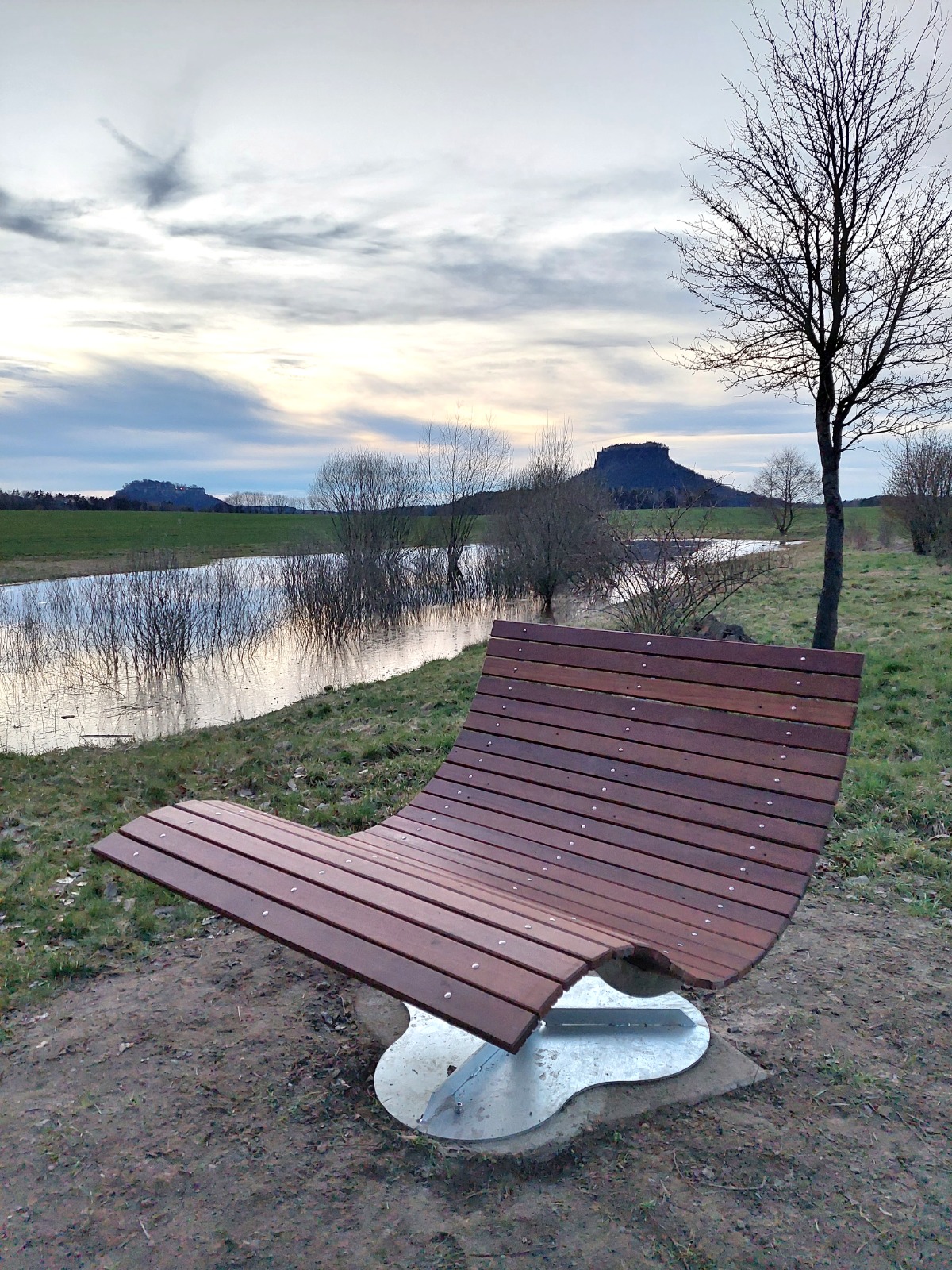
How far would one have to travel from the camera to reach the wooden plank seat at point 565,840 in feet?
6.86

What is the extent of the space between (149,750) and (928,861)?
6.15 metres

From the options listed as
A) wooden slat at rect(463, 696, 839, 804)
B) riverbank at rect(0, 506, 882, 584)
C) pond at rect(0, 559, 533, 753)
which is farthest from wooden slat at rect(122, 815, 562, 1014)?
riverbank at rect(0, 506, 882, 584)

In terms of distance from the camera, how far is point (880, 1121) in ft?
8.04

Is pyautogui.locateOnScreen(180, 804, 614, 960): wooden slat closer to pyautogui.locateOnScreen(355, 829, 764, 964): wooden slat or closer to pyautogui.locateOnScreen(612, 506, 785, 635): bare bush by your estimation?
pyautogui.locateOnScreen(355, 829, 764, 964): wooden slat

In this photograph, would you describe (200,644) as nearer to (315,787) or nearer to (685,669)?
(315,787)

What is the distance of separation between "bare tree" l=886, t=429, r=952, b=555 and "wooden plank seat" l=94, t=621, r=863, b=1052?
2029 centimetres

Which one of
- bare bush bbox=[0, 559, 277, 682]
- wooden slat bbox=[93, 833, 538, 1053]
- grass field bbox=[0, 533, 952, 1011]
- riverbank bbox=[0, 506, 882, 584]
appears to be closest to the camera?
wooden slat bbox=[93, 833, 538, 1053]

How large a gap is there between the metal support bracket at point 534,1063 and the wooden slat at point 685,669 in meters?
1.11

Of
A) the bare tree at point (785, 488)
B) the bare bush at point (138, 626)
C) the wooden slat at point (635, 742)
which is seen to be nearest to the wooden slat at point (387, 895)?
the wooden slat at point (635, 742)

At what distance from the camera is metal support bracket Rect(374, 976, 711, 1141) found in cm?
246

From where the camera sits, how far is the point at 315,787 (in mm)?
5699

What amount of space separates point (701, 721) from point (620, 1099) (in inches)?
49.9

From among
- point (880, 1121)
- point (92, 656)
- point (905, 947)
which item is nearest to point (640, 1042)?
point (880, 1121)

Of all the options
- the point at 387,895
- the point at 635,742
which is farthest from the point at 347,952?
the point at 635,742
